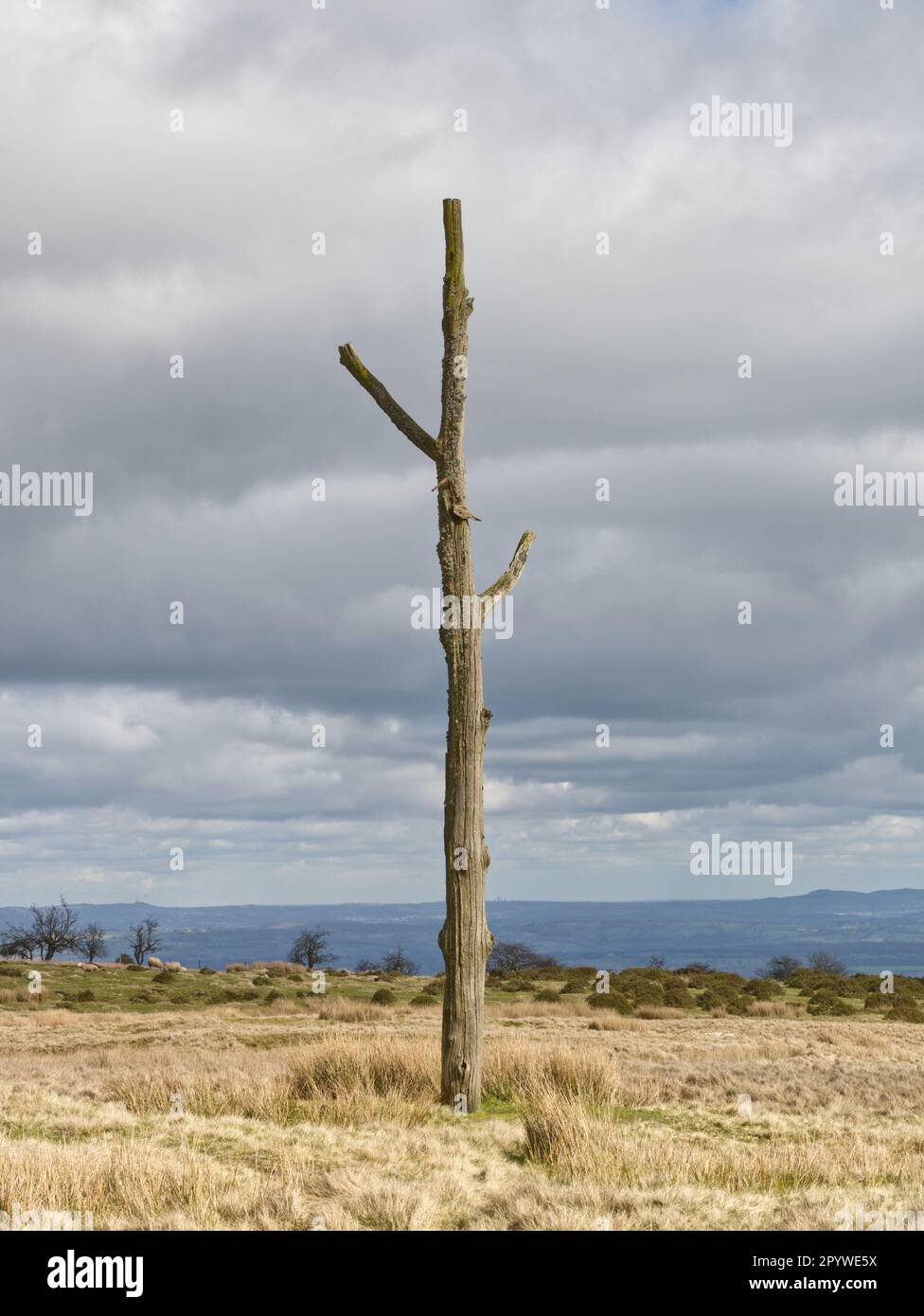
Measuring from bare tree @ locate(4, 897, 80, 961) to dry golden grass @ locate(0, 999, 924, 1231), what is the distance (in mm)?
66431

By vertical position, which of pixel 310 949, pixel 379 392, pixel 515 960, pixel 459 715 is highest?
pixel 379 392

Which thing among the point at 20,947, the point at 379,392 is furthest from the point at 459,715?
the point at 20,947

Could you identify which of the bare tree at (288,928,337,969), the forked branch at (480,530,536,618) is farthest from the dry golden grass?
the bare tree at (288,928,337,969)

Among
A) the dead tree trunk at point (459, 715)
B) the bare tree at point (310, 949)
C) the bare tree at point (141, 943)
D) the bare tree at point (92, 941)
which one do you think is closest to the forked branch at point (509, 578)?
the dead tree trunk at point (459, 715)

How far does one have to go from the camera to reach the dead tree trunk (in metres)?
12.6

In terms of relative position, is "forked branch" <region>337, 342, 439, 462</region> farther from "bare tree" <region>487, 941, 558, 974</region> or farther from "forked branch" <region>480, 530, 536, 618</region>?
"bare tree" <region>487, 941, 558, 974</region>

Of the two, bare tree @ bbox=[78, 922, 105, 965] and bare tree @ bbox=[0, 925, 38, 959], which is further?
bare tree @ bbox=[78, 922, 105, 965]

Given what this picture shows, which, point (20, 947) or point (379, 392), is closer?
point (379, 392)

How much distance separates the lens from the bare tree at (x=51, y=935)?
3248 inches

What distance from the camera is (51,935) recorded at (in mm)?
82938

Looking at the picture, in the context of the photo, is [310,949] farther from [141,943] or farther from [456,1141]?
[456,1141]

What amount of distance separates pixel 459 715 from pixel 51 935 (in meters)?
79.0
